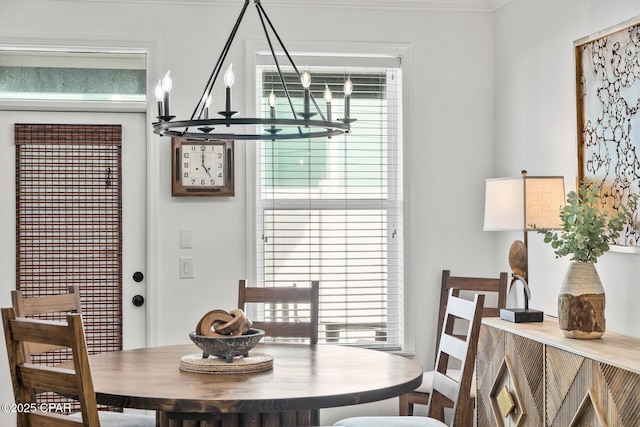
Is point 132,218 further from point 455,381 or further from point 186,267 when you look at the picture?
point 455,381

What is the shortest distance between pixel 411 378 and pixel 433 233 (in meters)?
1.92

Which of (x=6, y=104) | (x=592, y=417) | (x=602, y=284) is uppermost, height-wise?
(x=6, y=104)

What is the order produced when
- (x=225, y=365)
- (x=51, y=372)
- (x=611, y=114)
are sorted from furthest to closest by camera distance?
(x=611, y=114), (x=225, y=365), (x=51, y=372)

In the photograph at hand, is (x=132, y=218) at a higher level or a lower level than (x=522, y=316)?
higher

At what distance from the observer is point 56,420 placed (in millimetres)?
2447

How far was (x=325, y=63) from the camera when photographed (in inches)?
179

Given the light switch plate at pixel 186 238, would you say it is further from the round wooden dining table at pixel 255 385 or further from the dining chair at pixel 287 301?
the round wooden dining table at pixel 255 385

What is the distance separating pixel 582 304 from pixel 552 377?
315mm

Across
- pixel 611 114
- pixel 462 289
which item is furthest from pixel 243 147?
pixel 611 114

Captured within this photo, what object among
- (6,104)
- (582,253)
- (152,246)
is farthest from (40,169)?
(582,253)

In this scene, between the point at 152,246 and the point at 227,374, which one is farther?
the point at 152,246

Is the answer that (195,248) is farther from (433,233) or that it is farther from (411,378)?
(411,378)

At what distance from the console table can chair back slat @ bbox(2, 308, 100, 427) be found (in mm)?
1598

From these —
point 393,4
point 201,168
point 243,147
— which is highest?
point 393,4
